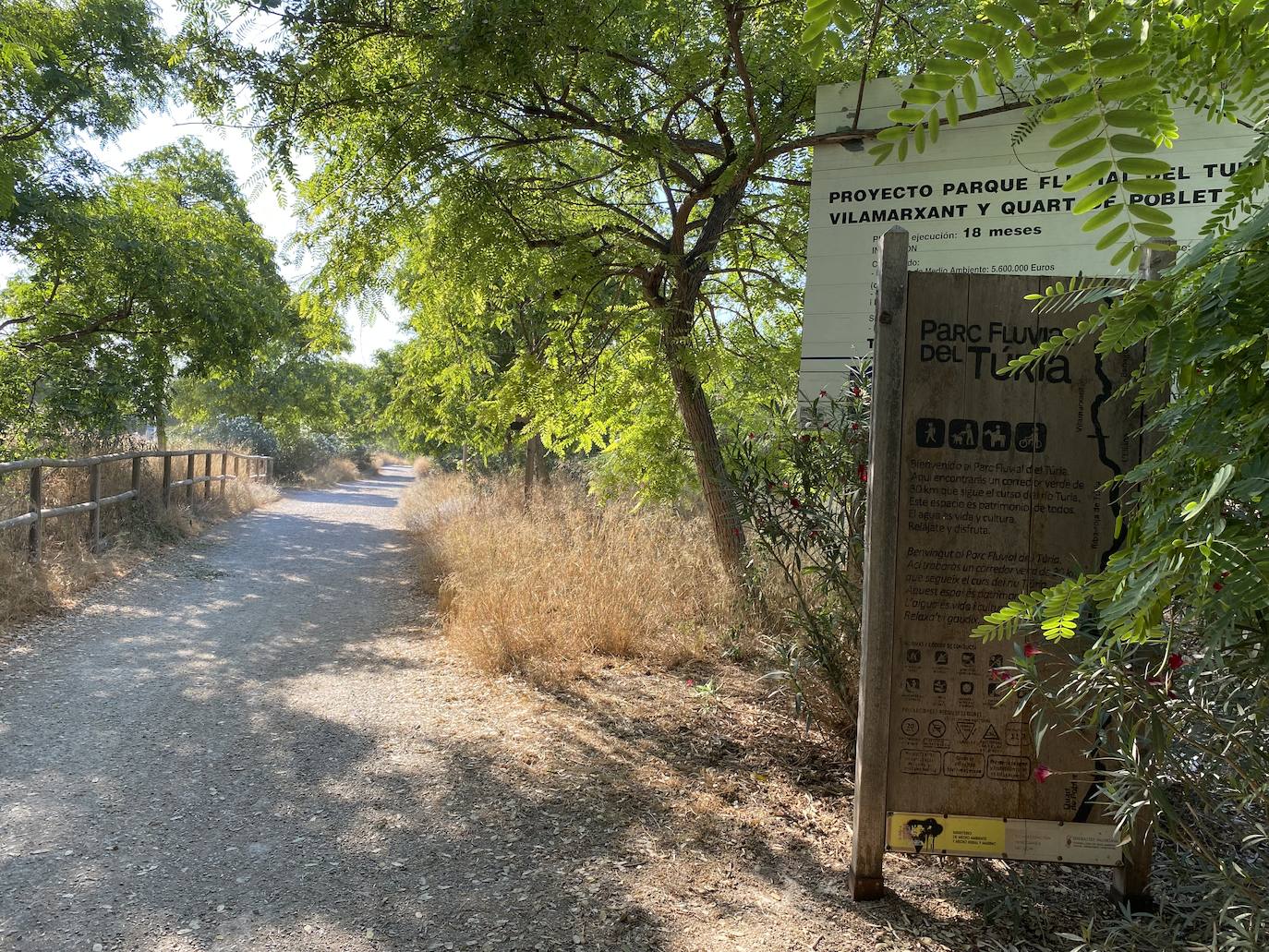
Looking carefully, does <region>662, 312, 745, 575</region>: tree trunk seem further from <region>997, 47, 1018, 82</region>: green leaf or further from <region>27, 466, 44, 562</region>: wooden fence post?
<region>27, 466, 44, 562</region>: wooden fence post

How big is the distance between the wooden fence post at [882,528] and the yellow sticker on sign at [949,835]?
74 millimetres

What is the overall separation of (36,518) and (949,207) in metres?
8.71

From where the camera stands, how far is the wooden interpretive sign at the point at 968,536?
2.84 metres

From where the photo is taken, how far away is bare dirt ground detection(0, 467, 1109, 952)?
2.91 meters

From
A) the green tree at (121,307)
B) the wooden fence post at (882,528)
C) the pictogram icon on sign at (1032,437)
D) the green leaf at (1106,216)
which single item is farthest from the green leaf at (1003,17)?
the green tree at (121,307)

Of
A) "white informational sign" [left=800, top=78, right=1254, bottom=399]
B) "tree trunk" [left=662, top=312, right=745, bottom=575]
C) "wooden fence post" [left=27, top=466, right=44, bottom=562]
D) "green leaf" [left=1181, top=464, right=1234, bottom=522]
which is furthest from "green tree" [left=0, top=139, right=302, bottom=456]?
"green leaf" [left=1181, top=464, right=1234, bottom=522]

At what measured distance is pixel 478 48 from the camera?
4496 millimetres

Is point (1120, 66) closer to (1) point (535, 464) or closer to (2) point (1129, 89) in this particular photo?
(2) point (1129, 89)

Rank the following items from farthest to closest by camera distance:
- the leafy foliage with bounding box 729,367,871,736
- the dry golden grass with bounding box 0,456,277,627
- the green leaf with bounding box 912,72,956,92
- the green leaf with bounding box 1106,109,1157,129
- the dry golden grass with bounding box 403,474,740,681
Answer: the dry golden grass with bounding box 0,456,277,627 → the dry golden grass with bounding box 403,474,740,681 → the leafy foliage with bounding box 729,367,871,736 → the green leaf with bounding box 912,72,956,92 → the green leaf with bounding box 1106,109,1157,129

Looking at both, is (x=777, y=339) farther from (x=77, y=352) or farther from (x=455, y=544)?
(x=77, y=352)

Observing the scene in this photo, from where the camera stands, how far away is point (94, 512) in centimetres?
1045

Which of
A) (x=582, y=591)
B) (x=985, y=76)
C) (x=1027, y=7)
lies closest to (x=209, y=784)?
(x=582, y=591)

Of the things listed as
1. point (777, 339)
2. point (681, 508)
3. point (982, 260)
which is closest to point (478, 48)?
point (982, 260)

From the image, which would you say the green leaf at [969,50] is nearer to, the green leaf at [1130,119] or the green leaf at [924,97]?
the green leaf at [924,97]
